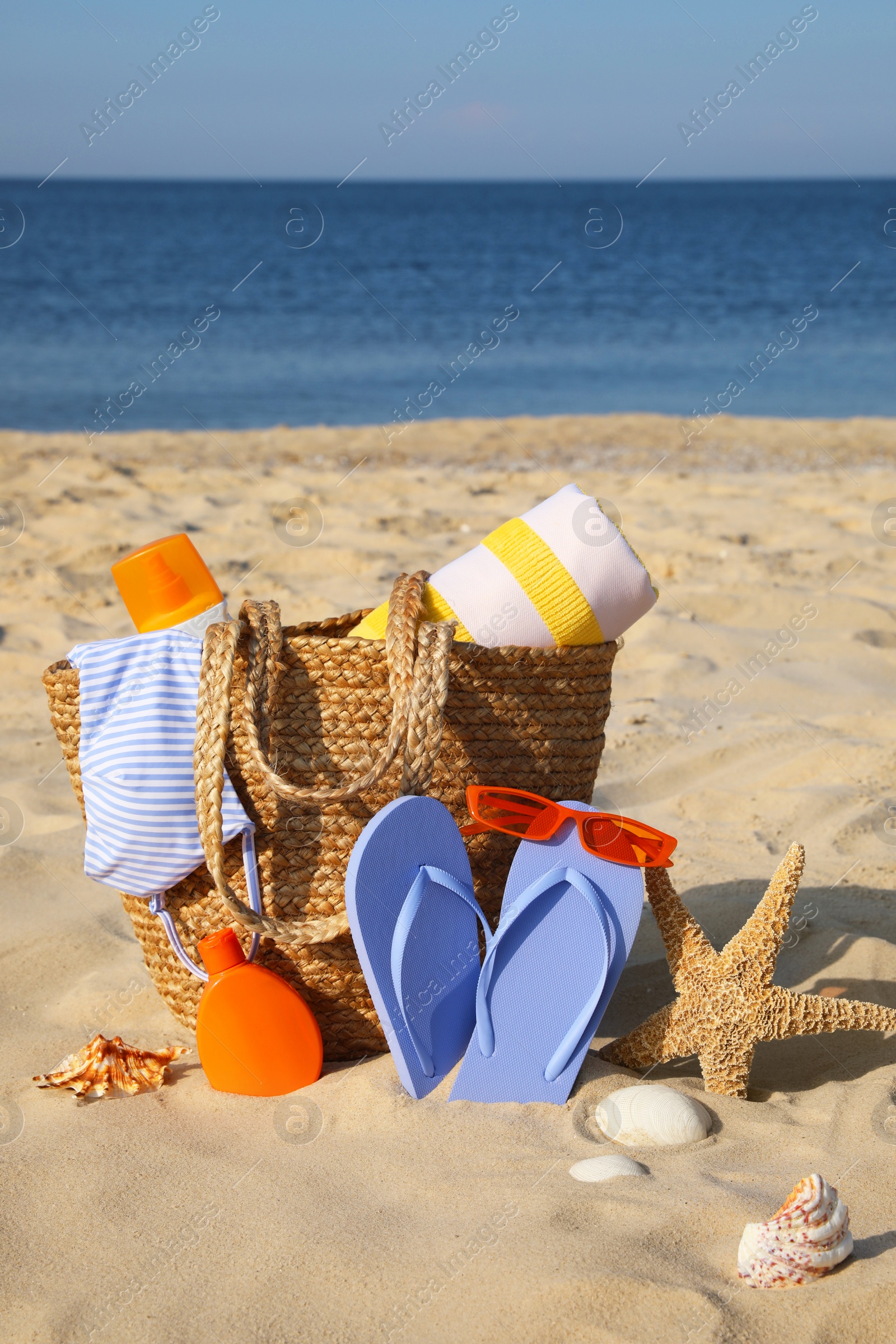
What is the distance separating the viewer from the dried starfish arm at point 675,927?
1.83 metres

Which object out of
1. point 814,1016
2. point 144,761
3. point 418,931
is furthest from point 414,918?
point 814,1016

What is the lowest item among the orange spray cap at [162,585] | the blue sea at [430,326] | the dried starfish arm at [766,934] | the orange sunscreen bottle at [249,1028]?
the dried starfish arm at [766,934]

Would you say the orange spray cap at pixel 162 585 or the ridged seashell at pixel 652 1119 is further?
the orange spray cap at pixel 162 585

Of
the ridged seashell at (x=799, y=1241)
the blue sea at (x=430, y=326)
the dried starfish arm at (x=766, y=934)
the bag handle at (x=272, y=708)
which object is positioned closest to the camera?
the ridged seashell at (x=799, y=1241)

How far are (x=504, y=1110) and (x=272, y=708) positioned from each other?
2.35 ft

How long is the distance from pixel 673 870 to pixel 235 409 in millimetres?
9002

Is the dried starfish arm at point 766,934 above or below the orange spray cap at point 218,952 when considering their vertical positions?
below

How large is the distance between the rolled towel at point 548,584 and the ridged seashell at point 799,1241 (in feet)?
2.94

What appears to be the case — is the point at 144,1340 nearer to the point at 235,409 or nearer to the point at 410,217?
the point at 235,409

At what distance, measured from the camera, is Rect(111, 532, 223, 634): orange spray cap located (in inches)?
73.0

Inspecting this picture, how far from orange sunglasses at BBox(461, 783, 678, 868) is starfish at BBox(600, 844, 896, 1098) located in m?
0.05

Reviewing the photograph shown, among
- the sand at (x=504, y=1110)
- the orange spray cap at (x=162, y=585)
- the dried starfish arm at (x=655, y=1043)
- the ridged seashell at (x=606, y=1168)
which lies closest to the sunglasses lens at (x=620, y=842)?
the dried starfish arm at (x=655, y=1043)

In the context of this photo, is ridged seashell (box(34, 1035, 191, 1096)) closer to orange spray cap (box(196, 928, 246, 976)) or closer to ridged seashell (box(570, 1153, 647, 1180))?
orange spray cap (box(196, 928, 246, 976))

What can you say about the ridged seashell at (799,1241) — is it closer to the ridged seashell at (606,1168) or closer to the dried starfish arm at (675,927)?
the ridged seashell at (606,1168)
